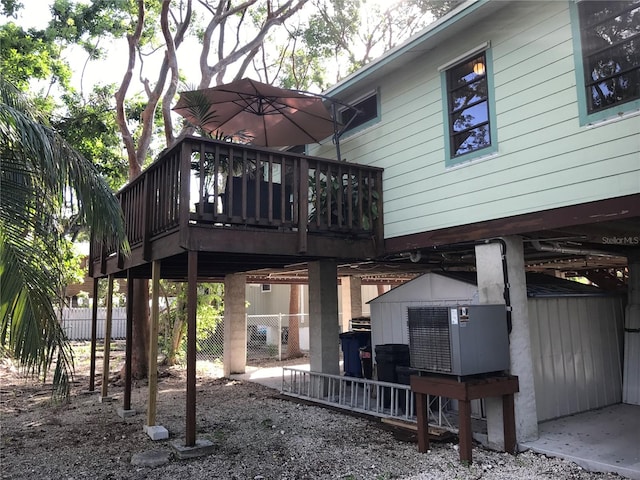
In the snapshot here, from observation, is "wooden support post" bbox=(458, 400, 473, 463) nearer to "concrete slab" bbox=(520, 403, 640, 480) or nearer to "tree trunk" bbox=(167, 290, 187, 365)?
"concrete slab" bbox=(520, 403, 640, 480)

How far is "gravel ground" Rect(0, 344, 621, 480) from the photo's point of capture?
184 inches

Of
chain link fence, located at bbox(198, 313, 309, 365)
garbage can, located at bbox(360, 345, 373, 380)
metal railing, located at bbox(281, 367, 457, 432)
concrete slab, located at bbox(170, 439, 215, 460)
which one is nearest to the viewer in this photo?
concrete slab, located at bbox(170, 439, 215, 460)

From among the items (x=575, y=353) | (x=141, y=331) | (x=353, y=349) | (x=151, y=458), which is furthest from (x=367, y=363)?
(x=141, y=331)

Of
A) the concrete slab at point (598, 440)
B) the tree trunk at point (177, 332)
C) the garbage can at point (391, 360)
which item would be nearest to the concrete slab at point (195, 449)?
the garbage can at point (391, 360)

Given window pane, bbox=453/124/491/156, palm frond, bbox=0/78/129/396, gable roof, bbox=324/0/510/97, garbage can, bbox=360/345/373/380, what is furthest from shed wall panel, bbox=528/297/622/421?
palm frond, bbox=0/78/129/396

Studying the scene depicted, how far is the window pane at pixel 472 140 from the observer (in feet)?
19.0

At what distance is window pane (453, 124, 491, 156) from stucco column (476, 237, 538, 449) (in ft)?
3.96

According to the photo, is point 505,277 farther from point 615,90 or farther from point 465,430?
point 615,90

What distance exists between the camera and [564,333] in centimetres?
641

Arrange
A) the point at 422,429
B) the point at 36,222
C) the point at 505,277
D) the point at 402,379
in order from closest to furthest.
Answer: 1. the point at 36,222
2. the point at 422,429
3. the point at 505,277
4. the point at 402,379

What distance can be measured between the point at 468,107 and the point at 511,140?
0.86 metres

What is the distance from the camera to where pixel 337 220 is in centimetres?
694

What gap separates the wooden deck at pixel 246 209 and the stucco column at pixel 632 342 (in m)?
3.78

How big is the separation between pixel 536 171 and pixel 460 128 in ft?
4.23
